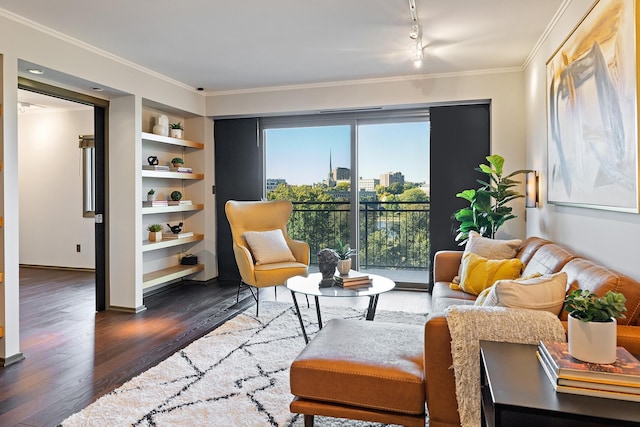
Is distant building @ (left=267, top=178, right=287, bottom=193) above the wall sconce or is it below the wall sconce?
above

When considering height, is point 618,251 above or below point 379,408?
above

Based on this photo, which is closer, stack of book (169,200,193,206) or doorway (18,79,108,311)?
stack of book (169,200,193,206)

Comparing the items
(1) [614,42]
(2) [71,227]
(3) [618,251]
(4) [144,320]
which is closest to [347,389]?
(3) [618,251]

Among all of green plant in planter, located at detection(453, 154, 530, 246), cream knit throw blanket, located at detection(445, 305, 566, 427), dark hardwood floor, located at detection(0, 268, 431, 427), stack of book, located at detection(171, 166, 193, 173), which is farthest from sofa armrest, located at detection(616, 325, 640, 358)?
stack of book, located at detection(171, 166, 193, 173)

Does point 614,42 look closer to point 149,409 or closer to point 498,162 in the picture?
point 498,162

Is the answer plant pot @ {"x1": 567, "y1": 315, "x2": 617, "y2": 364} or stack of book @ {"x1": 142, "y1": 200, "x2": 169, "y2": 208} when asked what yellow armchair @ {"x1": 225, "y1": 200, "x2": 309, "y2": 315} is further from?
plant pot @ {"x1": 567, "y1": 315, "x2": 617, "y2": 364}

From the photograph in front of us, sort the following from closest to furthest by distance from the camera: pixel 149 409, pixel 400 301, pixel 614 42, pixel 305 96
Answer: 1. pixel 614 42
2. pixel 149 409
3. pixel 400 301
4. pixel 305 96

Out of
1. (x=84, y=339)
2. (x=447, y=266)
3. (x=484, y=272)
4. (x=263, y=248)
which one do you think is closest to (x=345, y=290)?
(x=484, y=272)

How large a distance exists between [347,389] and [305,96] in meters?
3.93

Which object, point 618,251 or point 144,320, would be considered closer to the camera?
point 618,251

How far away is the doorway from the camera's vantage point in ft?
20.7

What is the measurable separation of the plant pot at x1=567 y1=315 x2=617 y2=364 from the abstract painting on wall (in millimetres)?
804

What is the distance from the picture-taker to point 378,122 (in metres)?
5.15

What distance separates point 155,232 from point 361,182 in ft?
8.20
